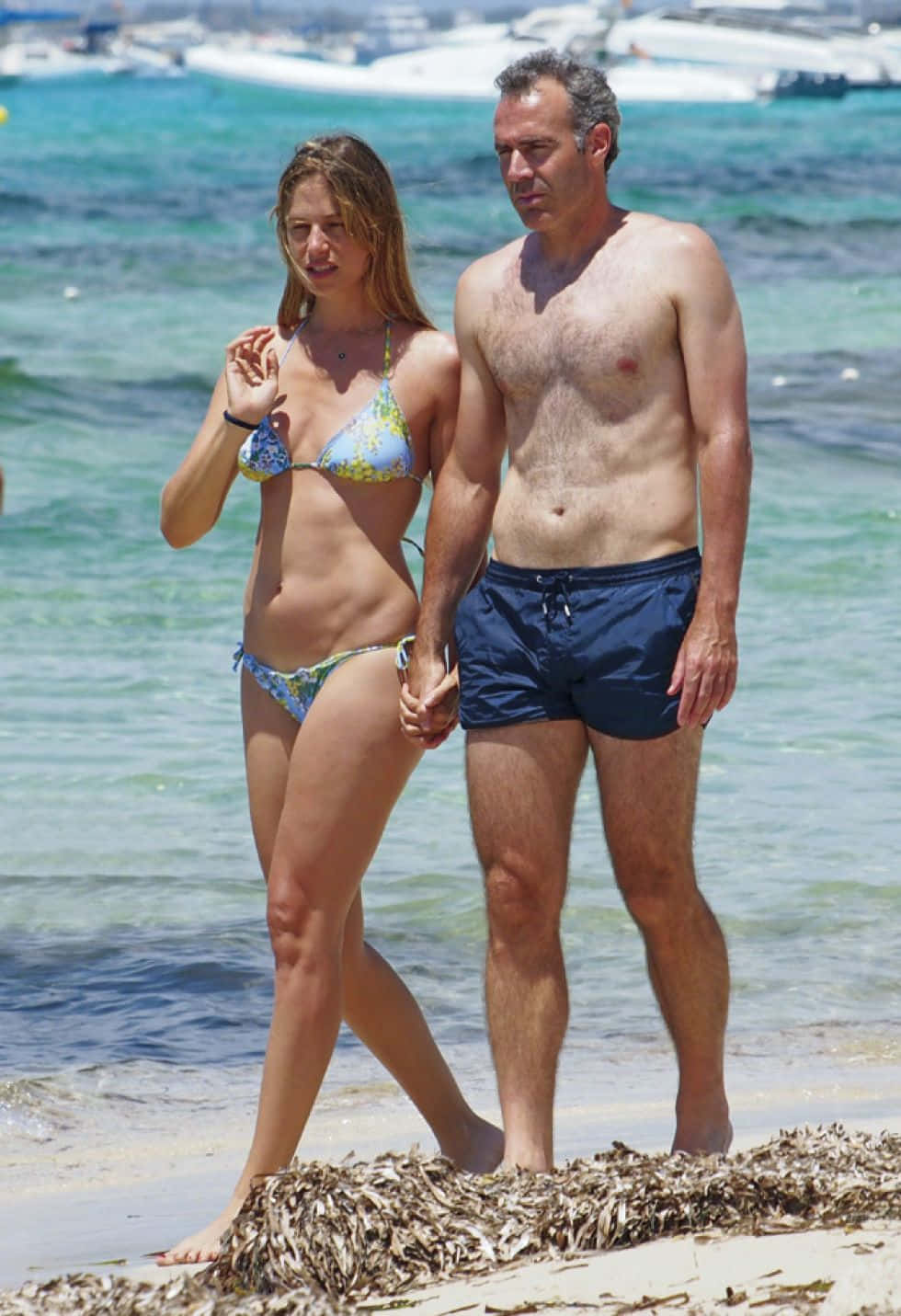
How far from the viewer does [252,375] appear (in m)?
3.91

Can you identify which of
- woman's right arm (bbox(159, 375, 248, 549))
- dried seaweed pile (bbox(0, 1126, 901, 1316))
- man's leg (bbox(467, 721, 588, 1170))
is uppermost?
woman's right arm (bbox(159, 375, 248, 549))

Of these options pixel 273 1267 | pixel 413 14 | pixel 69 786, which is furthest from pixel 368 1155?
pixel 413 14

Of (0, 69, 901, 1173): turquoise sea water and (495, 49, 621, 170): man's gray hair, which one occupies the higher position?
(495, 49, 621, 170): man's gray hair

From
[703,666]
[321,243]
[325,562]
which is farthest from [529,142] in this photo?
[703,666]

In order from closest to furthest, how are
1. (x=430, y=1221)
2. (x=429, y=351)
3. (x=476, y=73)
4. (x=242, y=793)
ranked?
(x=430, y=1221), (x=429, y=351), (x=242, y=793), (x=476, y=73)

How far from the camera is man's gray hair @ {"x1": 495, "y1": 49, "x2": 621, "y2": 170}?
372 cm

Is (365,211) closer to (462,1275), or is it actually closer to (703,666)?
(703,666)

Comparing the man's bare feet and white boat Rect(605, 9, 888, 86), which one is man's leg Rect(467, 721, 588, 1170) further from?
white boat Rect(605, 9, 888, 86)

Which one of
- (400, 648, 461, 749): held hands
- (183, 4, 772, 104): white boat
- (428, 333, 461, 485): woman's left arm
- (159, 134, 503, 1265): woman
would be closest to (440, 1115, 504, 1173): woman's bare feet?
(159, 134, 503, 1265): woman

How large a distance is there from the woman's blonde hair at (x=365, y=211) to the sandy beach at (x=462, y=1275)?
1.64 metres

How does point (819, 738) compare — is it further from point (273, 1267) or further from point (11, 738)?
point (273, 1267)

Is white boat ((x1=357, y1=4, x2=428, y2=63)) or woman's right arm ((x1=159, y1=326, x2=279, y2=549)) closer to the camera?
woman's right arm ((x1=159, y1=326, x2=279, y2=549))

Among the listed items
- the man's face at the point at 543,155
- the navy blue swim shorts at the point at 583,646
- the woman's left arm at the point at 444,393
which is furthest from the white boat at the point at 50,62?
the navy blue swim shorts at the point at 583,646

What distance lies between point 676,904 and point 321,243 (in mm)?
1412
